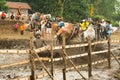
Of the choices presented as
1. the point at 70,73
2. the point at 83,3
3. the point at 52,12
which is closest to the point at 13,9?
the point at 52,12

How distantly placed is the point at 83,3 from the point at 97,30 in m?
26.8

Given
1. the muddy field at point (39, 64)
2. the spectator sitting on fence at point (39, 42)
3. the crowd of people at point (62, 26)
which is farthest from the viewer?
the crowd of people at point (62, 26)

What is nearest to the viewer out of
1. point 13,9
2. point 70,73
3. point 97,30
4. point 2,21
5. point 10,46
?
point 70,73

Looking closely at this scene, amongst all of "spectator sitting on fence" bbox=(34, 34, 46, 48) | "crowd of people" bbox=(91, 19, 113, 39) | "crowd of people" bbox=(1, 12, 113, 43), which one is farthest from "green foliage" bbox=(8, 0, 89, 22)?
"spectator sitting on fence" bbox=(34, 34, 46, 48)

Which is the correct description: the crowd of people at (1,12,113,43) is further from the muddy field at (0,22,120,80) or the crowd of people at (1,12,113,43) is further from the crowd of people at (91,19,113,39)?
the muddy field at (0,22,120,80)

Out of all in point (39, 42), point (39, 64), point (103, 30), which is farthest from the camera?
point (103, 30)

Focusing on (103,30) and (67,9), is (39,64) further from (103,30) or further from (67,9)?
(67,9)

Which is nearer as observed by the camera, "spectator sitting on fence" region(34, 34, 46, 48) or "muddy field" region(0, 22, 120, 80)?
"muddy field" region(0, 22, 120, 80)

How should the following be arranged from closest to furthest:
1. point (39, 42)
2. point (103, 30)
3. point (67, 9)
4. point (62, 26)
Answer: point (39, 42) < point (62, 26) < point (103, 30) < point (67, 9)

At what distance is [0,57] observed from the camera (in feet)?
64.4

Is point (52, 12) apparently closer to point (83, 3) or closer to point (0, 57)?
point (83, 3)

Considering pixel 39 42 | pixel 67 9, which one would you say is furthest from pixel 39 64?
pixel 67 9

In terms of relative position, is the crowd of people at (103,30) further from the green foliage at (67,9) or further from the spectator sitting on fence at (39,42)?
the green foliage at (67,9)

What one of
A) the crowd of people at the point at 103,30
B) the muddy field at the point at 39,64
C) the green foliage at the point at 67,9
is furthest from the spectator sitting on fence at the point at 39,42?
the green foliage at the point at 67,9
